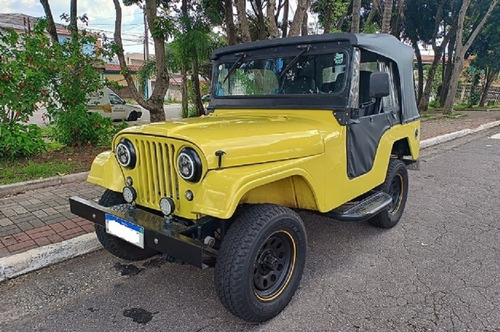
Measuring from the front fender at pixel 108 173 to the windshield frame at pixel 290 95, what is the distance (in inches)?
57.6

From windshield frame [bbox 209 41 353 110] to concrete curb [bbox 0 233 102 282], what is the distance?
1989 mm

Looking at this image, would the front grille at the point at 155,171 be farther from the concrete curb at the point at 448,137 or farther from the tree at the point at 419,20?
the tree at the point at 419,20

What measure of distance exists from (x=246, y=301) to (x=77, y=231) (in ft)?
7.84

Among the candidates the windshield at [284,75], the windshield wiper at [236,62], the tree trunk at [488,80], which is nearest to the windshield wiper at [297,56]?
the windshield at [284,75]

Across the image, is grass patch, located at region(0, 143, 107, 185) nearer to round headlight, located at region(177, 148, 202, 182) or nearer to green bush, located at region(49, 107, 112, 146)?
green bush, located at region(49, 107, 112, 146)

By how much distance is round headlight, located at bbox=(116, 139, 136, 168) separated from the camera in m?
2.91

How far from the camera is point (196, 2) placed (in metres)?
13.4

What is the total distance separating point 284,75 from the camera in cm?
365

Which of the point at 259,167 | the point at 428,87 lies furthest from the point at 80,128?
the point at 428,87

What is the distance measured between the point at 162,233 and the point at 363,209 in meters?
1.98

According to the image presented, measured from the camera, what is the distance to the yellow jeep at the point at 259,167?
248 cm

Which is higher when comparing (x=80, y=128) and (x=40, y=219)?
(x=80, y=128)

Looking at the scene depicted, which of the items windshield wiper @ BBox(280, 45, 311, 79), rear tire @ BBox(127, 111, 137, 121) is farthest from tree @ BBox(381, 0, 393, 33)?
rear tire @ BBox(127, 111, 137, 121)

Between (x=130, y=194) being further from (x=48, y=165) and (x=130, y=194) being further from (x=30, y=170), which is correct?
(x=48, y=165)
